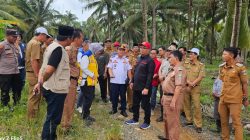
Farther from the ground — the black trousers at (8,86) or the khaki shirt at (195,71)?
the khaki shirt at (195,71)

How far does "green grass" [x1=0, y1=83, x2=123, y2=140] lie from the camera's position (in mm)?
5422

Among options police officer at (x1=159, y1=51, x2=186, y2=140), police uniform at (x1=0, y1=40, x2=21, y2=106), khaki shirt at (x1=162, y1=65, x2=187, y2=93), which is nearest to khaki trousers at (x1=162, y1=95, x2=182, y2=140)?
police officer at (x1=159, y1=51, x2=186, y2=140)

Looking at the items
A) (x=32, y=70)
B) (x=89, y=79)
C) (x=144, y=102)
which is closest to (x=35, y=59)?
(x=32, y=70)

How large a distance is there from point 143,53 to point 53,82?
256 cm

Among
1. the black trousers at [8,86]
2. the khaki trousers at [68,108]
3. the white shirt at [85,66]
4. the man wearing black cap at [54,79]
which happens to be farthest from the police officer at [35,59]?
the man wearing black cap at [54,79]

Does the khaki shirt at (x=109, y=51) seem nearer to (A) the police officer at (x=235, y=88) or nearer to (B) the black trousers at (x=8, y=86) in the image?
(B) the black trousers at (x=8, y=86)

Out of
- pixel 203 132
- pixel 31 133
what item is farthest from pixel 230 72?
pixel 31 133

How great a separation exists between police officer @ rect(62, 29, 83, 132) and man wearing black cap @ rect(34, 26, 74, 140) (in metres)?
0.86

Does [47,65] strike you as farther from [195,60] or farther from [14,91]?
[195,60]

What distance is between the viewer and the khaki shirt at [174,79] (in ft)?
18.0

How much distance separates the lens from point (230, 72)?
602 cm

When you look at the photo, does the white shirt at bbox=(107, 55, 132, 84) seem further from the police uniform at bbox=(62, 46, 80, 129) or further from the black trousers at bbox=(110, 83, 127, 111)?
the police uniform at bbox=(62, 46, 80, 129)

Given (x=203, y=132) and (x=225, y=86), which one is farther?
(x=203, y=132)

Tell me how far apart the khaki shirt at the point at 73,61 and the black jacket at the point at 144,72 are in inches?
52.5
